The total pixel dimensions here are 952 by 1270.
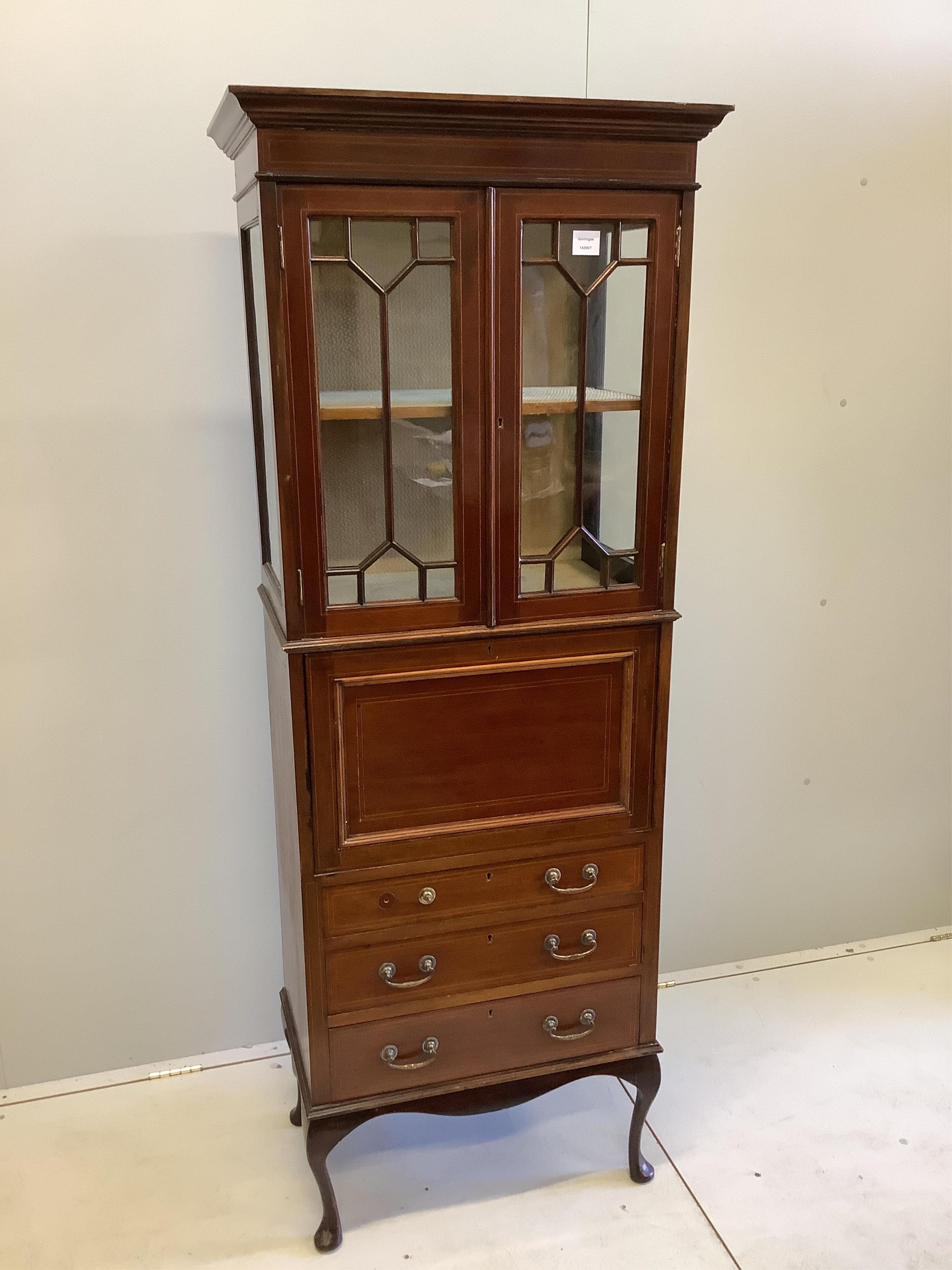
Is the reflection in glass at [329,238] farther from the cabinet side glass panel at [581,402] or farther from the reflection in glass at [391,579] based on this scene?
the reflection in glass at [391,579]

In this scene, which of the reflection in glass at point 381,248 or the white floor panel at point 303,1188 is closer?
the reflection in glass at point 381,248

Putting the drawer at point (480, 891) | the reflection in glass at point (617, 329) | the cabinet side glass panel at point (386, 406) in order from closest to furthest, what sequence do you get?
the cabinet side glass panel at point (386, 406)
the reflection in glass at point (617, 329)
the drawer at point (480, 891)

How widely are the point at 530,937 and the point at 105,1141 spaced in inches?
37.1

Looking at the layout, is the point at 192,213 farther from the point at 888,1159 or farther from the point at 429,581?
the point at 888,1159

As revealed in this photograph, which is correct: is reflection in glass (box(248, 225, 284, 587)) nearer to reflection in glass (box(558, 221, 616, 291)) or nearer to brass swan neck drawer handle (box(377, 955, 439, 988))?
reflection in glass (box(558, 221, 616, 291))

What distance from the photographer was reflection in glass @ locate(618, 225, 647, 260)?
152 centimetres

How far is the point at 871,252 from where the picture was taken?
7.14ft

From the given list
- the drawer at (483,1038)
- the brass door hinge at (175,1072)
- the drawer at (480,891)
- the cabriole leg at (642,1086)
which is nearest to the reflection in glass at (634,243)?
the drawer at (480,891)

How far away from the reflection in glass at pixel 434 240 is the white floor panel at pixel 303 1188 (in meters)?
1.59

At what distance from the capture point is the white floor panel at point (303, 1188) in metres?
1.74

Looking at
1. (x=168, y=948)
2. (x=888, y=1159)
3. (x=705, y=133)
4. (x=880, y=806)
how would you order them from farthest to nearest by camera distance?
(x=880, y=806)
(x=168, y=948)
(x=888, y=1159)
(x=705, y=133)

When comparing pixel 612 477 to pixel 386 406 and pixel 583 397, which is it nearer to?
pixel 583 397

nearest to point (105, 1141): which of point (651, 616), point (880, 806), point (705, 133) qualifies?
point (651, 616)

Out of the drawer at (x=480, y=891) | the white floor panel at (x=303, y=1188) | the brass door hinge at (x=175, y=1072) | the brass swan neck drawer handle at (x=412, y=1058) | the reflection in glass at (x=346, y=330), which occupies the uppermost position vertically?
the reflection in glass at (x=346, y=330)
